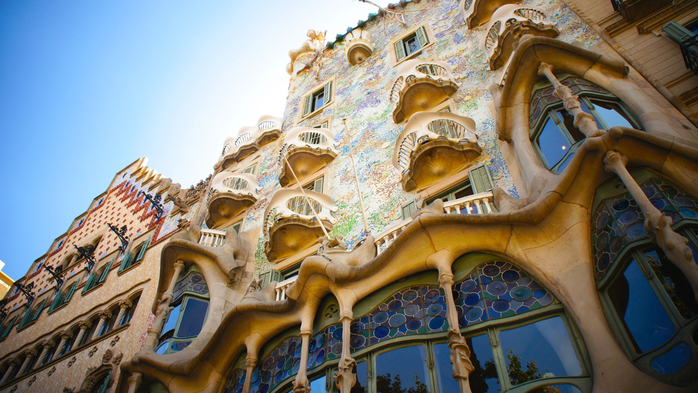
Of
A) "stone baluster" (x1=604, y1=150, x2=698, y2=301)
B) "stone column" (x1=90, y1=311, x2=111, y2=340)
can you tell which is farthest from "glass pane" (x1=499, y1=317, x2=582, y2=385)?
"stone column" (x1=90, y1=311, x2=111, y2=340)

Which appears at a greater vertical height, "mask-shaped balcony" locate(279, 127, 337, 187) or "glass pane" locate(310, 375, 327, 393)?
"mask-shaped balcony" locate(279, 127, 337, 187)

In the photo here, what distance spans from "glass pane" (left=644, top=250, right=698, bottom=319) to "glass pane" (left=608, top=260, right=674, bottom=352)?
0.51 ft

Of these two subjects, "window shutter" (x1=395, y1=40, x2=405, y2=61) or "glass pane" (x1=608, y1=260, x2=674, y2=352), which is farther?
"window shutter" (x1=395, y1=40, x2=405, y2=61)

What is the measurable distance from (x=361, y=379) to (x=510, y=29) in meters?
8.99

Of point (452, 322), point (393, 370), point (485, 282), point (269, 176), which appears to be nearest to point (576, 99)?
point (485, 282)

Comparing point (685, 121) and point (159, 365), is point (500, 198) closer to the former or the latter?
point (685, 121)

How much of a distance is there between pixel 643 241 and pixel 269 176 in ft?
40.2

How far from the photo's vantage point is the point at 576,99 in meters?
7.79

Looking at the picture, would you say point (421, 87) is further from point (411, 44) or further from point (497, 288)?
point (497, 288)

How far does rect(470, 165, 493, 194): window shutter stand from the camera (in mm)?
9469

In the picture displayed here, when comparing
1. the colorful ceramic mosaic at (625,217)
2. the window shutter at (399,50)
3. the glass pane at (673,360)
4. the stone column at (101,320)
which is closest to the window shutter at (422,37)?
the window shutter at (399,50)

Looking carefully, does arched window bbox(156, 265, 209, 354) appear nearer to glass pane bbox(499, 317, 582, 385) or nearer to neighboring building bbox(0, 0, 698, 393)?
neighboring building bbox(0, 0, 698, 393)

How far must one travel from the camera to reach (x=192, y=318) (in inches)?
422

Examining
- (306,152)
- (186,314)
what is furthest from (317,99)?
(186,314)
